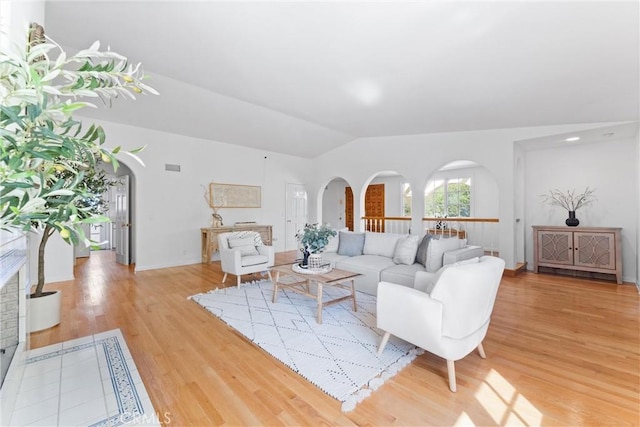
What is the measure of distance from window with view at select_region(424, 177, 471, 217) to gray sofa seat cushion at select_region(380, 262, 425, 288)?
4850mm

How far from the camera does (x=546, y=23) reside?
2324mm

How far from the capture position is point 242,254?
4.70 meters

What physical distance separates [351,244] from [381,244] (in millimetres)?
488

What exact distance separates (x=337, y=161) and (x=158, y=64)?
16.7ft

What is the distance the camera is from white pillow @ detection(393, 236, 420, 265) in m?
3.96

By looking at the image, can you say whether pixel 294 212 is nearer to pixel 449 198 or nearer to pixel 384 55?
pixel 449 198

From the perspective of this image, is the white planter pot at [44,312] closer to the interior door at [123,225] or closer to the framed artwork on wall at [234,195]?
the interior door at [123,225]

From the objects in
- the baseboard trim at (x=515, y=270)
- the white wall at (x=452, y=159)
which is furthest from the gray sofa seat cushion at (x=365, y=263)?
the baseboard trim at (x=515, y=270)

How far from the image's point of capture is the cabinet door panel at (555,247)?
5083 mm

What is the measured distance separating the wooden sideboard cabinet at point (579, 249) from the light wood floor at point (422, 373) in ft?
4.00

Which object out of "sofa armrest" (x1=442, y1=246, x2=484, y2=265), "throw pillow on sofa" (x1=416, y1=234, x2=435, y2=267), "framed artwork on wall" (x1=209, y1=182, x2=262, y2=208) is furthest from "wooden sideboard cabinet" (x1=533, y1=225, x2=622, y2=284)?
"framed artwork on wall" (x1=209, y1=182, x2=262, y2=208)

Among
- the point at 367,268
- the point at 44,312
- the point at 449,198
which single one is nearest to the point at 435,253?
the point at 367,268

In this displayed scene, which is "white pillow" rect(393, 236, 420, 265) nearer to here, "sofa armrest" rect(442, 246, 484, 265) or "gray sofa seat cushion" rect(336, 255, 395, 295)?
"gray sofa seat cushion" rect(336, 255, 395, 295)

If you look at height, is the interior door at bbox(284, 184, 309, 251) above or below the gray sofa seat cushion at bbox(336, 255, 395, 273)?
above
